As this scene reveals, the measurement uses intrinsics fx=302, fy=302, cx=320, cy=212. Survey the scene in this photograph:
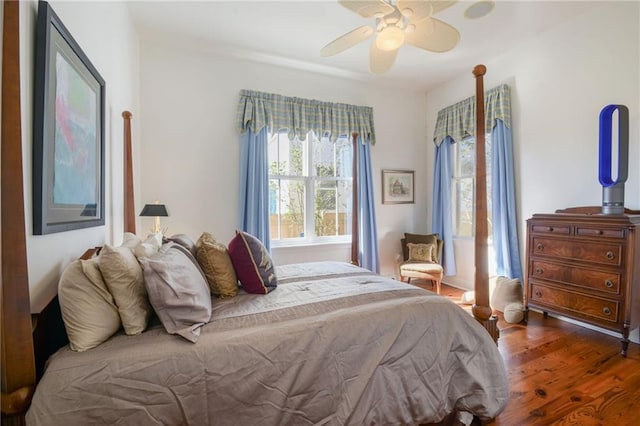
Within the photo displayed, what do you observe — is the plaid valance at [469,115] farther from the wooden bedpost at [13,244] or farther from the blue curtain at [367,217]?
the wooden bedpost at [13,244]

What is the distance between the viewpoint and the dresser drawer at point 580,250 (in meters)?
2.31

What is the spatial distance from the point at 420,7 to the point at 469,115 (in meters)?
2.50

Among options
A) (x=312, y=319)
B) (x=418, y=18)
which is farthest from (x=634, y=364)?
(x=418, y=18)

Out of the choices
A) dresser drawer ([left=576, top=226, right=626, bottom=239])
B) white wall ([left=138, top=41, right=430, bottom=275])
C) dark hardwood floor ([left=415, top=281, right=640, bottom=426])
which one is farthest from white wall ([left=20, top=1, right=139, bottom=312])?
dresser drawer ([left=576, top=226, right=626, bottom=239])

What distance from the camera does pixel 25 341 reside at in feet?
3.09

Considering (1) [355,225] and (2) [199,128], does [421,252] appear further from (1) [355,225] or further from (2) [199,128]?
(2) [199,128]

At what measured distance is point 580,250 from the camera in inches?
99.4

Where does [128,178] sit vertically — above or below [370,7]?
below

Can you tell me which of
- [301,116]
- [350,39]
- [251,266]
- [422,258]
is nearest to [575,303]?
[422,258]

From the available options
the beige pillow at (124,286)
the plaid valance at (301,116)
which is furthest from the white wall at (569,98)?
the beige pillow at (124,286)

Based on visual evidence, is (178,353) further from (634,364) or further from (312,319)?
(634,364)

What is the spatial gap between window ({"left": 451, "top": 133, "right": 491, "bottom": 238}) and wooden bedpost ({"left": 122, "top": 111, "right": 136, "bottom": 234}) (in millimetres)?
3930

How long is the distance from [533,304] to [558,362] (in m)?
0.77

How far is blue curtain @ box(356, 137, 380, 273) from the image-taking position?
4.14 m
